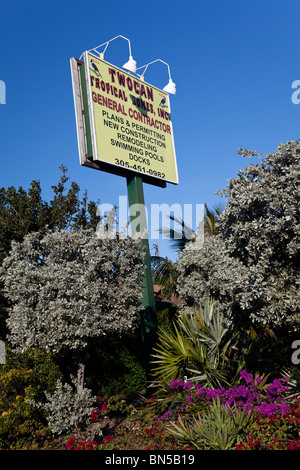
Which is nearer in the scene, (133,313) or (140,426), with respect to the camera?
(140,426)

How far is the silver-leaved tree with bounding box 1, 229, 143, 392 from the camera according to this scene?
7.57m

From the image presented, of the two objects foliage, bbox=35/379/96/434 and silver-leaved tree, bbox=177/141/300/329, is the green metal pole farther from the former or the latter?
silver-leaved tree, bbox=177/141/300/329

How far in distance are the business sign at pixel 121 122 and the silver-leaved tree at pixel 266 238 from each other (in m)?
4.26

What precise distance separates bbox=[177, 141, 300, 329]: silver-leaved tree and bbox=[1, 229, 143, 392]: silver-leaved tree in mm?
2091

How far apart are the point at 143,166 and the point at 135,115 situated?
161 centimetres

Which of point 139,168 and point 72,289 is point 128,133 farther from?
point 72,289

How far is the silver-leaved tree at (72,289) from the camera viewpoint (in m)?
7.57

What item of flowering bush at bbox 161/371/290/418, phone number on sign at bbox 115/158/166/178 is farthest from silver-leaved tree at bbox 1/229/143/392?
phone number on sign at bbox 115/158/166/178

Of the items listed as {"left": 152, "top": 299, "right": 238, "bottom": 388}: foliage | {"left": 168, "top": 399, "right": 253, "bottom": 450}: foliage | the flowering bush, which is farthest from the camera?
{"left": 152, "top": 299, "right": 238, "bottom": 388}: foliage

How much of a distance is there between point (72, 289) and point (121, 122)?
5.73 metres

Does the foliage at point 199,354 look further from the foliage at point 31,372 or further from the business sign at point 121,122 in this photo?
the business sign at point 121,122

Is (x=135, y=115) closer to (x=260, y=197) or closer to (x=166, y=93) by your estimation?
(x=166, y=93)

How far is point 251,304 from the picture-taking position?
23.0ft

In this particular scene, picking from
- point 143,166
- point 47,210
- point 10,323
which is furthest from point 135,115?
point 10,323
